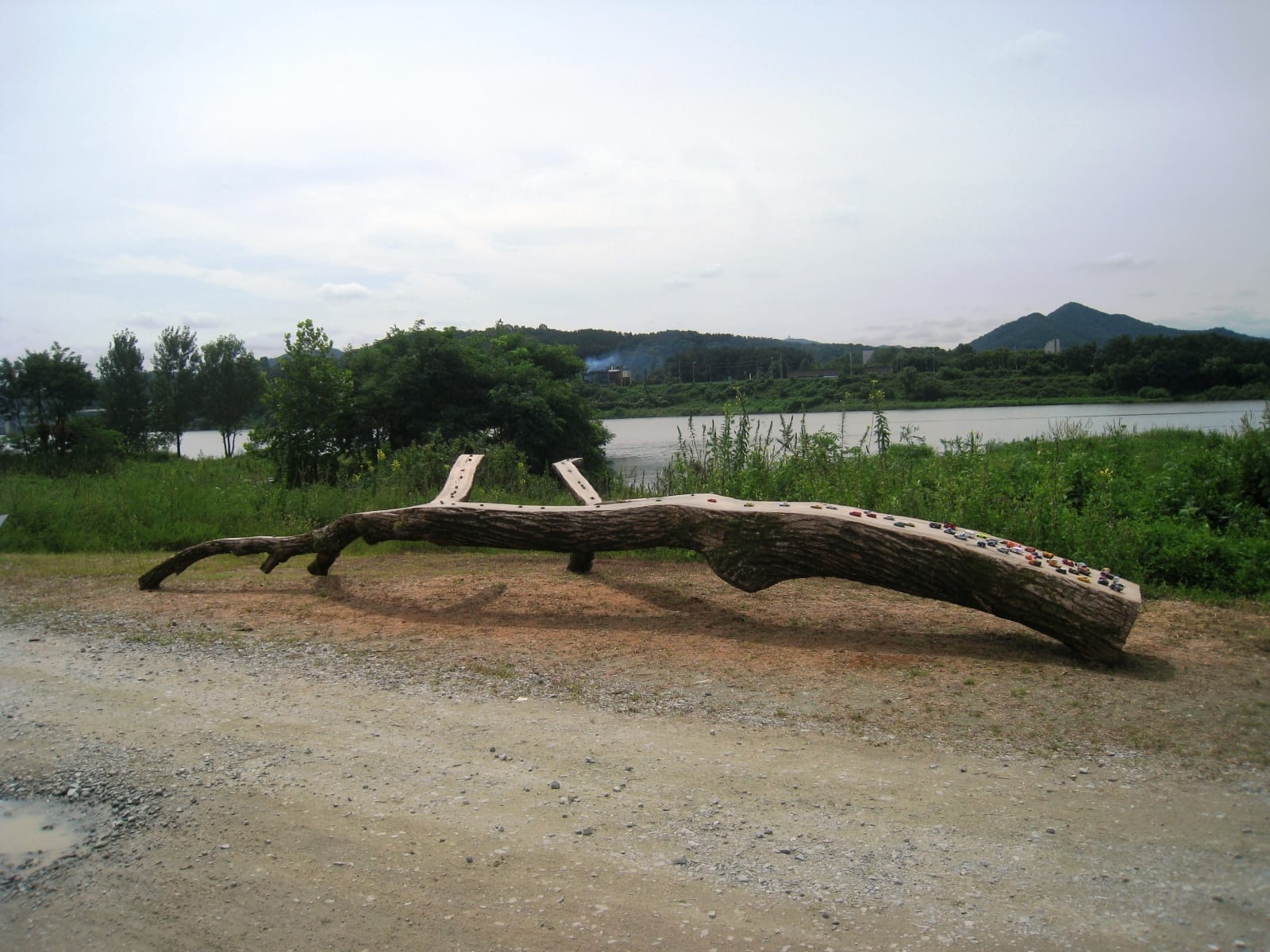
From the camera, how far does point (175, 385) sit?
36812 mm

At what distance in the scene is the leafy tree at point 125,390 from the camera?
3394 cm

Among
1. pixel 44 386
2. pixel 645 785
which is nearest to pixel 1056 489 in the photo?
pixel 645 785

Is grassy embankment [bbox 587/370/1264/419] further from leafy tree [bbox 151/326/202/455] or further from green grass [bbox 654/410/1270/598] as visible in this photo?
leafy tree [bbox 151/326/202/455]

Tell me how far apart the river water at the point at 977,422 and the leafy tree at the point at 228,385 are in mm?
12008

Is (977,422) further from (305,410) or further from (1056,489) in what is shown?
(305,410)

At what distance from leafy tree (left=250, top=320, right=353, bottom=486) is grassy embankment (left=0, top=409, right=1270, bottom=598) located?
3.05 feet

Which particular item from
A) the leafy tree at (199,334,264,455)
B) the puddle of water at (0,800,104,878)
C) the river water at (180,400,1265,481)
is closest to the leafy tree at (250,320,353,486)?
the river water at (180,400,1265,481)

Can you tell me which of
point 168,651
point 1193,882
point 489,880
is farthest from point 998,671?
point 168,651

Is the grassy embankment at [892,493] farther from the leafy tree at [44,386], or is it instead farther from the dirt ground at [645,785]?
the leafy tree at [44,386]

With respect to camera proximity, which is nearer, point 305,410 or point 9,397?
point 305,410

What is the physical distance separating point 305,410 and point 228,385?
25.1m

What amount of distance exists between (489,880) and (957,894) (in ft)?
4.93

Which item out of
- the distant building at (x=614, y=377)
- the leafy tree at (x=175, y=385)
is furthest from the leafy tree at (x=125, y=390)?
the distant building at (x=614, y=377)

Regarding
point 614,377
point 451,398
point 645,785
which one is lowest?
point 645,785
